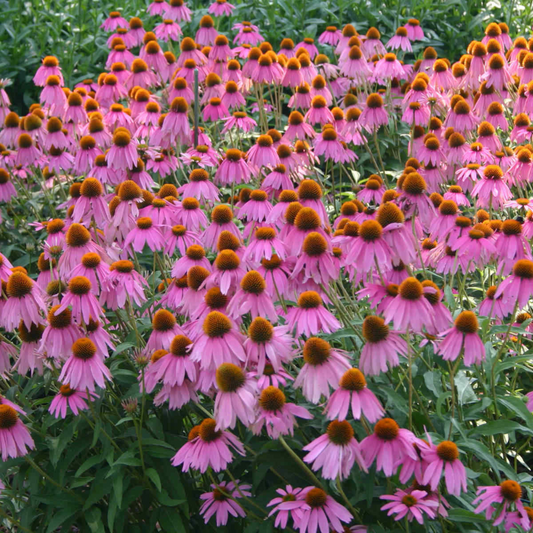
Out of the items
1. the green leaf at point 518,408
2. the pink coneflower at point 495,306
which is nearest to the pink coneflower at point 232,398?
the green leaf at point 518,408

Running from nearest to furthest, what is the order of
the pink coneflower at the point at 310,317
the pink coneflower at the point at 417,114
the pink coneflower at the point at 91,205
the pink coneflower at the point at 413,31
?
the pink coneflower at the point at 310,317 → the pink coneflower at the point at 91,205 → the pink coneflower at the point at 417,114 → the pink coneflower at the point at 413,31

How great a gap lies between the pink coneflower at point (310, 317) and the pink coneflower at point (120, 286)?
0.59m

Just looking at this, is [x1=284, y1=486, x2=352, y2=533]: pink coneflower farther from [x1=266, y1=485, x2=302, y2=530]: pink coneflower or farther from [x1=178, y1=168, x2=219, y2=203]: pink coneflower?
[x1=178, y1=168, x2=219, y2=203]: pink coneflower

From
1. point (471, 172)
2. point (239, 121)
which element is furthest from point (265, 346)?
point (239, 121)

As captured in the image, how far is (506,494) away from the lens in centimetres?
172

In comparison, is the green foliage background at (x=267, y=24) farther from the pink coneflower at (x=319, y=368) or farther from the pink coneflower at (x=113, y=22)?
the pink coneflower at (x=319, y=368)

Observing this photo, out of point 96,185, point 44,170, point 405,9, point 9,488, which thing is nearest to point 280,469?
point 9,488

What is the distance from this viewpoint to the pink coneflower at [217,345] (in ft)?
5.82

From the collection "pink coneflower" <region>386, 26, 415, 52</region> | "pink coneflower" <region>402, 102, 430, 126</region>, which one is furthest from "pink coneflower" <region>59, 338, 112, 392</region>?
"pink coneflower" <region>386, 26, 415, 52</region>

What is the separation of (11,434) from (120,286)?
0.54 m

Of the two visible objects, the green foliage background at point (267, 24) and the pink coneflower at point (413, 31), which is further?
the green foliage background at point (267, 24)

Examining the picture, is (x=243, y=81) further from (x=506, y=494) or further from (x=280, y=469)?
(x=506, y=494)

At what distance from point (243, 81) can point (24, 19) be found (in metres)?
3.69

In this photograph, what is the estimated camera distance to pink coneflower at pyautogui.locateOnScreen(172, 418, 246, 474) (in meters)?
1.76
